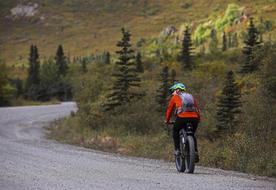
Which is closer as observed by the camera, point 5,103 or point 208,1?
point 5,103

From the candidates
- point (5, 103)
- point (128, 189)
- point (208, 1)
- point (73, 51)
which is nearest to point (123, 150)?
point (128, 189)

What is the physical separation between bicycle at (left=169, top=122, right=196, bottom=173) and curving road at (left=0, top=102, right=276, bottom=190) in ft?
0.76

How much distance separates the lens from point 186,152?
41.2 feet

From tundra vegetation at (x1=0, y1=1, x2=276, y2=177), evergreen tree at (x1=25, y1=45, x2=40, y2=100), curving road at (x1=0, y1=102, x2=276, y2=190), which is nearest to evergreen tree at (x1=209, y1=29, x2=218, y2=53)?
tundra vegetation at (x1=0, y1=1, x2=276, y2=177)

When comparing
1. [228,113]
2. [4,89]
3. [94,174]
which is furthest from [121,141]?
[4,89]

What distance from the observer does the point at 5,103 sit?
5481cm

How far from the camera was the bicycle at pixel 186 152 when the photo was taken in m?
12.2

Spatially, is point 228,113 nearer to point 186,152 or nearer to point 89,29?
point 186,152

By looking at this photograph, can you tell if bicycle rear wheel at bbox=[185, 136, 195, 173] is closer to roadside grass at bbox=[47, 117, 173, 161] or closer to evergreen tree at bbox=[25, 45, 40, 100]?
roadside grass at bbox=[47, 117, 173, 161]

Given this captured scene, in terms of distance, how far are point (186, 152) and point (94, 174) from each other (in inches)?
85.5

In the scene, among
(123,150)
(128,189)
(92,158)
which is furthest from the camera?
(123,150)

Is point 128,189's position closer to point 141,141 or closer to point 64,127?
point 141,141

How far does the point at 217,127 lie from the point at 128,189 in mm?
9986

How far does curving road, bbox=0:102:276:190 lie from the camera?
33.2ft
